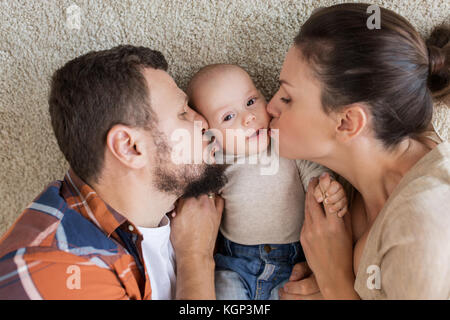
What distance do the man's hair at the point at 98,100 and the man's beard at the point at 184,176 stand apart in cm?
11

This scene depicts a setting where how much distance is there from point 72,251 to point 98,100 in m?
0.41

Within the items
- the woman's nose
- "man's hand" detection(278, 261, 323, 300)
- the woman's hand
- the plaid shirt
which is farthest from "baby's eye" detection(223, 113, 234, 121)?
"man's hand" detection(278, 261, 323, 300)

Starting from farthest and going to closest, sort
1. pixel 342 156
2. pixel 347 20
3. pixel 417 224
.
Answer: pixel 342 156, pixel 347 20, pixel 417 224

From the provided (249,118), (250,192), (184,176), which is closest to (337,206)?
(250,192)

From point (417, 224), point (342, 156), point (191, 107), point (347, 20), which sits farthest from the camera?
point (191, 107)

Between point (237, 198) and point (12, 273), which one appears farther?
point (237, 198)

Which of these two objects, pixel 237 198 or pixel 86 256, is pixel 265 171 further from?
pixel 86 256

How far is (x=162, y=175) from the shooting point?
116 cm

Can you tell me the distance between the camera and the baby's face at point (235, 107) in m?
1.17

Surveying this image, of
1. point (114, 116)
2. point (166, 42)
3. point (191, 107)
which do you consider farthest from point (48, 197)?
point (166, 42)

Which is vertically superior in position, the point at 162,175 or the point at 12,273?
the point at 162,175

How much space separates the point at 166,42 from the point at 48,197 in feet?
2.06

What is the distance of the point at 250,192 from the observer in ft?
4.08
